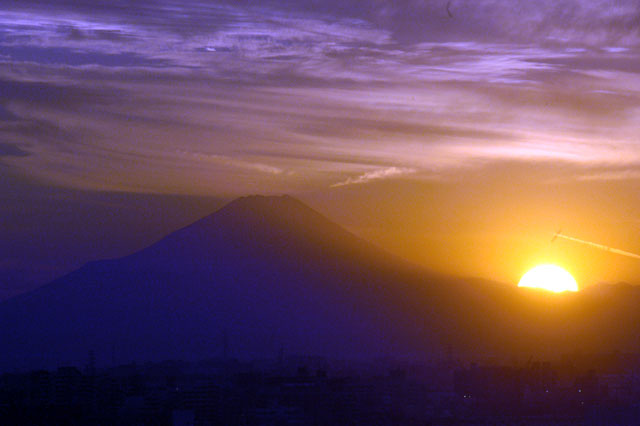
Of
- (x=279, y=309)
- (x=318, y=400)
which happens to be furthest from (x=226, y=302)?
(x=318, y=400)

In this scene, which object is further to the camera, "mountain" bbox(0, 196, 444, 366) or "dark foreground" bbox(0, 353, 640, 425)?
"mountain" bbox(0, 196, 444, 366)

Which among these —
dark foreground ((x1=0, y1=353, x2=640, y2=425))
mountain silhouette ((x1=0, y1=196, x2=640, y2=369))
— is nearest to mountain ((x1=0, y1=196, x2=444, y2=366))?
mountain silhouette ((x1=0, y1=196, x2=640, y2=369))

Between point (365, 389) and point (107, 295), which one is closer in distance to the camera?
point (365, 389)

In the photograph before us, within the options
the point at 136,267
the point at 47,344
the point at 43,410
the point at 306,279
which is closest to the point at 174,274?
the point at 136,267

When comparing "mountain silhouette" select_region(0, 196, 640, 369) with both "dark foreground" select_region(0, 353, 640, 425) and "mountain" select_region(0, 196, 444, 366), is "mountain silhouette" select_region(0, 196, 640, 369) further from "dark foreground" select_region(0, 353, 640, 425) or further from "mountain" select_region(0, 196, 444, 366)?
"dark foreground" select_region(0, 353, 640, 425)

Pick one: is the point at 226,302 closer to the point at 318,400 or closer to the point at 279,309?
the point at 279,309

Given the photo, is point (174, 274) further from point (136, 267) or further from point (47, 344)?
point (47, 344)

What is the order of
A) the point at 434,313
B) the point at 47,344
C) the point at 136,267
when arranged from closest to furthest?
the point at 47,344
the point at 434,313
the point at 136,267

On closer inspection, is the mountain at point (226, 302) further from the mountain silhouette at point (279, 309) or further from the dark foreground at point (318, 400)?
the dark foreground at point (318, 400)

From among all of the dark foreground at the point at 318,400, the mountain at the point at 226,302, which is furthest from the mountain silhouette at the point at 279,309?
the dark foreground at the point at 318,400
